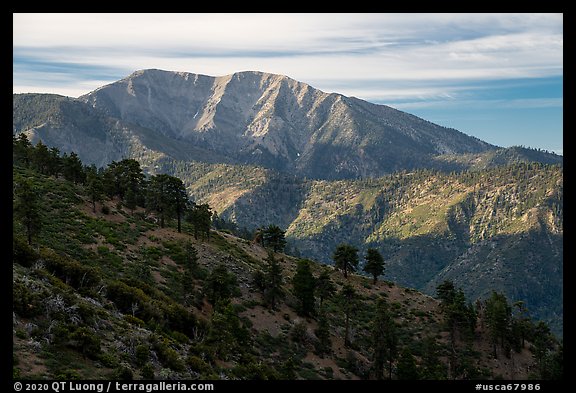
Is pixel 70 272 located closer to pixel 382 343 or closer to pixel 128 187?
pixel 382 343

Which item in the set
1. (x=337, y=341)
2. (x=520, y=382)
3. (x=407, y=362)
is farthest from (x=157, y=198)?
(x=520, y=382)

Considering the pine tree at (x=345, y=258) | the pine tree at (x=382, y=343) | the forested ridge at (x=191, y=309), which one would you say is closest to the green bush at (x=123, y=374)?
the forested ridge at (x=191, y=309)

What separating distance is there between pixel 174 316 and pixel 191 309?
18.6m

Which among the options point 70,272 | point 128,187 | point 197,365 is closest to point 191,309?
point 70,272

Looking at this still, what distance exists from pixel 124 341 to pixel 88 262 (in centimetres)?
3693

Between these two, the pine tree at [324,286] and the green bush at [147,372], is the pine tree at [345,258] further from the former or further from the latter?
the green bush at [147,372]

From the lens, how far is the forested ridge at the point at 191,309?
28.9m

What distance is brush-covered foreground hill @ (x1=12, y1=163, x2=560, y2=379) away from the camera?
27406 mm

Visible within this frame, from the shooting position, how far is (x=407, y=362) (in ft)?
192

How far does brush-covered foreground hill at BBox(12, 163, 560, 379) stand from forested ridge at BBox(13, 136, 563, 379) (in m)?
0.19

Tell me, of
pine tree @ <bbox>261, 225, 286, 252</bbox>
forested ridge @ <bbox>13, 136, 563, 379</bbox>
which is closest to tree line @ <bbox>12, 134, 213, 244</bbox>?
forested ridge @ <bbox>13, 136, 563, 379</bbox>

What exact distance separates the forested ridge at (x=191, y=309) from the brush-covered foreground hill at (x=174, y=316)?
186 millimetres
